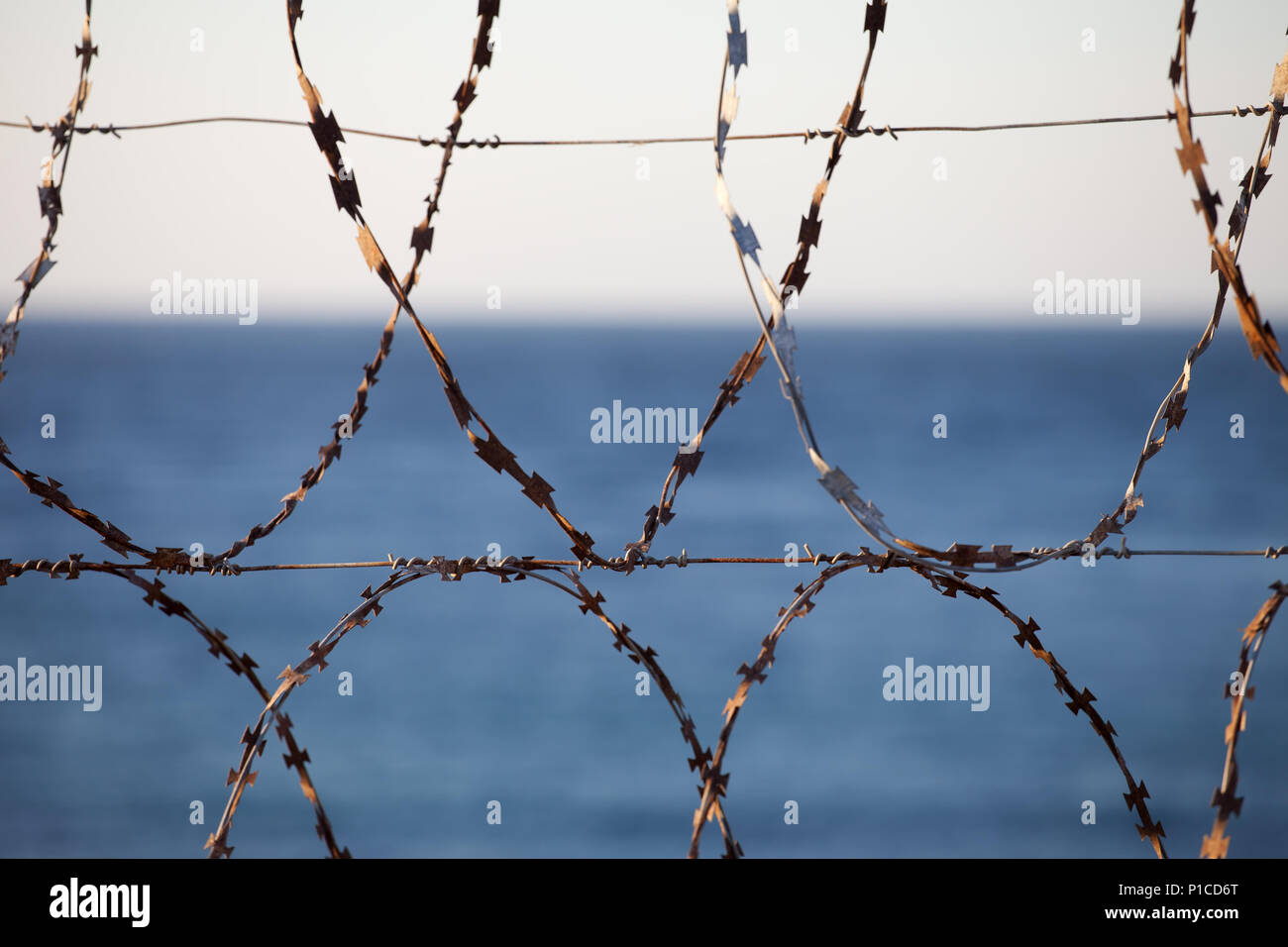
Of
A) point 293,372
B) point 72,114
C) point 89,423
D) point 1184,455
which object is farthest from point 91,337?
point 72,114

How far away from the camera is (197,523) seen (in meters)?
51.4

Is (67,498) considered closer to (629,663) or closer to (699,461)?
(699,461)

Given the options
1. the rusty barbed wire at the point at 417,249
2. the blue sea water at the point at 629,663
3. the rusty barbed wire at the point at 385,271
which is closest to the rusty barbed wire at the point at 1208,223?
the rusty barbed wire at the point at 385,271

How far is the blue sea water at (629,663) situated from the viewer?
22859 mm

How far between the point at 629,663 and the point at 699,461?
92.5 feet

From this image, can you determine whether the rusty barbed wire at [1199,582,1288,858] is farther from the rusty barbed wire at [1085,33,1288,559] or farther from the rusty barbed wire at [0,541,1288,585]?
the rusty barbed wire at [1085,33,1288,559]

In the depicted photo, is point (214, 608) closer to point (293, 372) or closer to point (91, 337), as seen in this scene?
point (293, 372)

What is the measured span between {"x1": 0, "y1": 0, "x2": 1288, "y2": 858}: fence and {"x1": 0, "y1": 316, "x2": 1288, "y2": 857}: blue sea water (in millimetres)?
3386

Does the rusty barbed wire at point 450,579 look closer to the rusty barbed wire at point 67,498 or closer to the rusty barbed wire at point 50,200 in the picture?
the rusty barbed wire at point 67,498

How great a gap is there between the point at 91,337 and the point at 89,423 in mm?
90381

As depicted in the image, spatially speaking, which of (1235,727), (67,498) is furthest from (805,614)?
(67,498)

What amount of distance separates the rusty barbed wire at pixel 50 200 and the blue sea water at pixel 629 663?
3.15 meters

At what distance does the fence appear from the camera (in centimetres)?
362

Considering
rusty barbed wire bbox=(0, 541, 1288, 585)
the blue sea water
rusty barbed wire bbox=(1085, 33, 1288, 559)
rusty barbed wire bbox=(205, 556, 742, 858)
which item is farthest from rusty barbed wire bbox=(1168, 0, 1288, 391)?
the blue sea water
